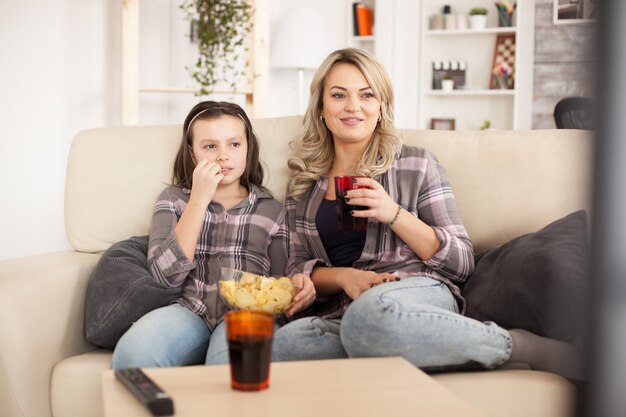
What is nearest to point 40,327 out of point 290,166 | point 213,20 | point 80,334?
point 80,334

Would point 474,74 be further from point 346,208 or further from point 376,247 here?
point 346,208

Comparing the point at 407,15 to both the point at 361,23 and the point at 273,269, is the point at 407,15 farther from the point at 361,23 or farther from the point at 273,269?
the point at 273,269

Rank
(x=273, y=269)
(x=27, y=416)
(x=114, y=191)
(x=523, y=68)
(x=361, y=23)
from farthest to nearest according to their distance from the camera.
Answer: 1. (x=361, y=23)
2. (x=523, y=68)
3. (x=114, y=191)
4. (x=273, y=269)
5. (x=27, y=416)

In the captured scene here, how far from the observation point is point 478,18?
5270 mm

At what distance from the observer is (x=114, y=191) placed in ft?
7.13

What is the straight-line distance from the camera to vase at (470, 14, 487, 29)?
17.3 feet

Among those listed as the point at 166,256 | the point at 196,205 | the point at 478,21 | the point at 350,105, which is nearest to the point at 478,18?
the point at 478,21

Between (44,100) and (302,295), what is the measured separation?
95.8 inches

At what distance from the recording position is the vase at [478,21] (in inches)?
207

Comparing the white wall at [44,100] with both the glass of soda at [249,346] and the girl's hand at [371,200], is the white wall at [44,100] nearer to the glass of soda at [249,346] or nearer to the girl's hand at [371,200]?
the girl's hand at [371,200]

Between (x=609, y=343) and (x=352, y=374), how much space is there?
0.99 m

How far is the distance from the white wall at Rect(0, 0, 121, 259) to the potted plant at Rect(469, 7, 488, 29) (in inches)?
101

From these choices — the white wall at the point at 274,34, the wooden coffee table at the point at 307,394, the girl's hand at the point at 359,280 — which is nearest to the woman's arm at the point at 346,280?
the girl's hand at the point at 359,280

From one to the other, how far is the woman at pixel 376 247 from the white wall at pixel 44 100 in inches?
73.5
